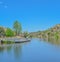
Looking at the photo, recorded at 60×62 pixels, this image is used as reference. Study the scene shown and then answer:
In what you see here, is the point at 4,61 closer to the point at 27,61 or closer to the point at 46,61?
the point at 27,61

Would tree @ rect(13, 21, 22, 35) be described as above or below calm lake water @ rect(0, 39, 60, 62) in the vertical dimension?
above

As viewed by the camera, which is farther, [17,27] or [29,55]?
[17,27]

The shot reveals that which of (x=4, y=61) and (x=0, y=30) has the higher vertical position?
(x=0, y=30)

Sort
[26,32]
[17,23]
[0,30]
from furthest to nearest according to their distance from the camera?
[26,32]
[17,23]
[0,30]

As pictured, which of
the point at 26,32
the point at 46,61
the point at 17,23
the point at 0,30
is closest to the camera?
the point at 46,61

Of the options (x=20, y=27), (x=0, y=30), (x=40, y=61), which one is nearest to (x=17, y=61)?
(x=40, y=61)

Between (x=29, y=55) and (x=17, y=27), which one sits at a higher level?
(x=17, y=27)

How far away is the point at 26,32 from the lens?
129m

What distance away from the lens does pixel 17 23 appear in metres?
110

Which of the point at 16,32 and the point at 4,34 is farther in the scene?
the point at 16,32

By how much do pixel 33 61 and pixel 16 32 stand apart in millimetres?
84733

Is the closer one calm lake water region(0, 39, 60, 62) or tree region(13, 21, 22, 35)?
calm lake water region(0, 39, 60, 62)

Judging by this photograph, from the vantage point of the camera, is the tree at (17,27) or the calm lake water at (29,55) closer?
the calm lake water at (29,55)

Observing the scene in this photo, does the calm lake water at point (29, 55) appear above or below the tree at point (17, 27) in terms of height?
below
